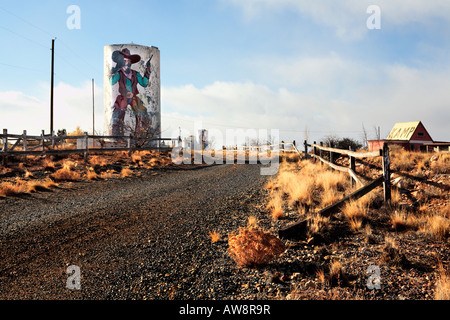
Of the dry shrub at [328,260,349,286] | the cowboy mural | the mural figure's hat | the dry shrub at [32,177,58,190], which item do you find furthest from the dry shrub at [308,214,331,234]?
the mural figure's hat

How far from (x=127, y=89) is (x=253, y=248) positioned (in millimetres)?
30115

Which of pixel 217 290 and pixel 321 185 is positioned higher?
pixel 321 185

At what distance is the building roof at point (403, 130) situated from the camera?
38719mm

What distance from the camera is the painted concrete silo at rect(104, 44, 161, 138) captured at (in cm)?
3077

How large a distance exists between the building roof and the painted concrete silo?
109 feet

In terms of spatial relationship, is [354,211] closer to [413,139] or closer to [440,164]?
[440,164]

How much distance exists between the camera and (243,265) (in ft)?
13.9

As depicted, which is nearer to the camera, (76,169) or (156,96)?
(76,169)

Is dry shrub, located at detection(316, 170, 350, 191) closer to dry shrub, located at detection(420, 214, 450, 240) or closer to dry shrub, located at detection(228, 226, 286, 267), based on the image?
dry shrub, located at detection(420, 214, 450, 240)

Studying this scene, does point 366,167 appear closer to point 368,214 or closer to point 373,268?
point 368,214

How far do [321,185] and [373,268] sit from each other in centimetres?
557

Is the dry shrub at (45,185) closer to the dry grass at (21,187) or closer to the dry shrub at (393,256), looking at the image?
the dry grass at (21,187)

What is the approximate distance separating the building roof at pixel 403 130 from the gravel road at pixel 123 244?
1494 inches
